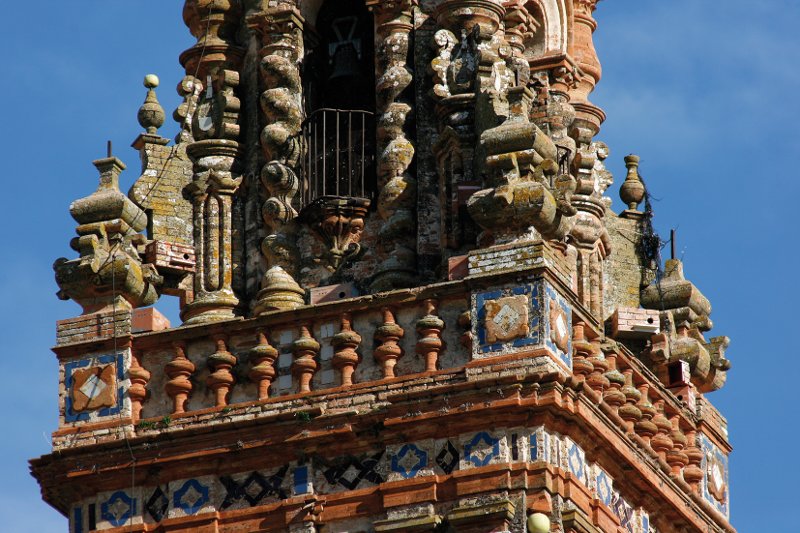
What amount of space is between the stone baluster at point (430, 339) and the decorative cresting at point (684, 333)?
464 centimetres

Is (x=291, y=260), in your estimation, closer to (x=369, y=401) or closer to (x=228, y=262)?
(x=228, y=262)

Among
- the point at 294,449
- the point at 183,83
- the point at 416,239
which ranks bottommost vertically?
the point at 294,449

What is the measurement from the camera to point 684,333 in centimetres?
3853

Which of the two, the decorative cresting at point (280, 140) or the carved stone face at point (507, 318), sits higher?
the decorative cresting at point (280, 140)

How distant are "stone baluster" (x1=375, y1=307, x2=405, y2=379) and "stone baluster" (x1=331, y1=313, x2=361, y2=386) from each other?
23 centimetres

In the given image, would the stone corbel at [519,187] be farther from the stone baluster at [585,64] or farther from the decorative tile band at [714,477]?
the decorative tile band at [714,477]

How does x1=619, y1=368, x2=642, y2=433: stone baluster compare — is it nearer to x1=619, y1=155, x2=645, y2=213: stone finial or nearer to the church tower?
the church tower

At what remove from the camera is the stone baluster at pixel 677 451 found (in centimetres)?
3681

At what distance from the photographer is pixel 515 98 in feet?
114

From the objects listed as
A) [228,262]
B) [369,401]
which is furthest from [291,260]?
[369,401]

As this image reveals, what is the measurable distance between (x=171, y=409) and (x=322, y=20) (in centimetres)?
544

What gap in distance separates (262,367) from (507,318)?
2.66 metres

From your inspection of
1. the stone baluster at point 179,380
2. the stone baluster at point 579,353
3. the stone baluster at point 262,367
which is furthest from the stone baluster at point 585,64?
the stone baluster at point 179,380

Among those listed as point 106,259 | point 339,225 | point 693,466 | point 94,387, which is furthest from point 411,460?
point 693,466
